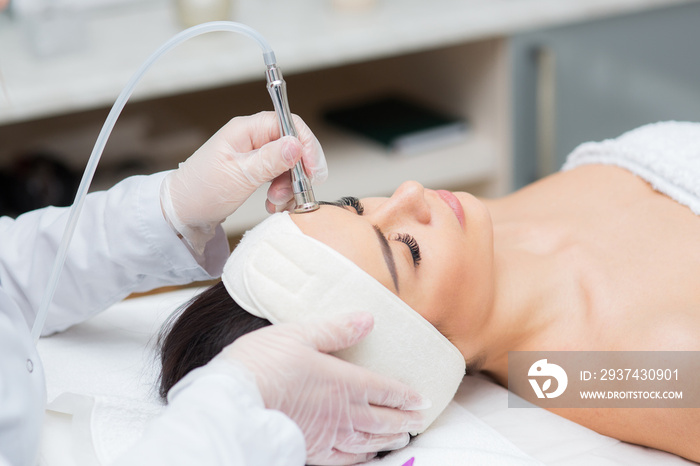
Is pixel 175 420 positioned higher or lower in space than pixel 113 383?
higher

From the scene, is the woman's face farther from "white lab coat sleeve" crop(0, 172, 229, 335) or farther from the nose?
"white lab coat sleeve" crop(0, 172, 229, 335)

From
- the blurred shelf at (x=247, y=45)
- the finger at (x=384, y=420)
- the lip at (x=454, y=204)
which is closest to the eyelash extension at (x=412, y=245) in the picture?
the lip at (x=454, y=204)

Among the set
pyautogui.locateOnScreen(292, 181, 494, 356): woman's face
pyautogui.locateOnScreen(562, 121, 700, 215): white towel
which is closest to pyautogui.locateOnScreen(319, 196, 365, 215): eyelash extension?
pyautogui.locateOnScreen(292, 181, 494, 356): woman's face

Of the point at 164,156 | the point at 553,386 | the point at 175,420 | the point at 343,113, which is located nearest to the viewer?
the point at 175,420

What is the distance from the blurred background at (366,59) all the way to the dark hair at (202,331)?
3.24 ft

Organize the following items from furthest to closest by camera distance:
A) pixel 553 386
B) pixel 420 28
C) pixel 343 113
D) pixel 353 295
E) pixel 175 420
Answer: pixel 343 113, pixel 420 28, pixel 553 386, pixel 353 295, pixel 175 420

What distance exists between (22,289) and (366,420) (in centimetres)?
67

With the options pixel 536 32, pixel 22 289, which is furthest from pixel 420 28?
pixel 22 289

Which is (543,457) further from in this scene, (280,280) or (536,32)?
(536,32)

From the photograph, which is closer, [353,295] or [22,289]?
[353,295]

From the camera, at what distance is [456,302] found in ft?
3.51

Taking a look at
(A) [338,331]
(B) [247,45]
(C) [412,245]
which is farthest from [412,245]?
(B) [247,45]

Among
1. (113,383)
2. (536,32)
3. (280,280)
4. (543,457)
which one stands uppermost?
(536,32)

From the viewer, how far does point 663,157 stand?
132cm
